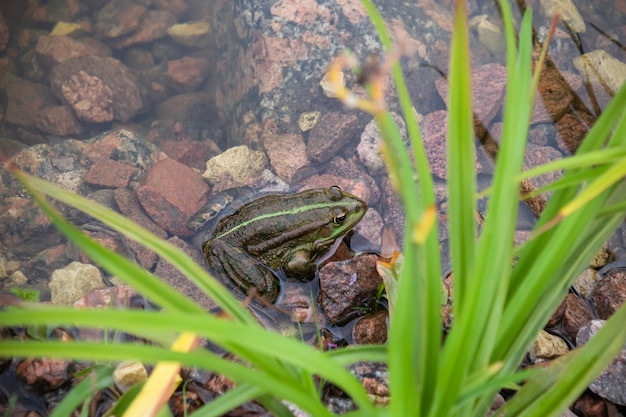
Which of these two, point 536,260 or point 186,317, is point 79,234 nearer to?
point 186,317

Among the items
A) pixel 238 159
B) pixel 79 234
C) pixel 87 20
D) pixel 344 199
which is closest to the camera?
pixel 79 234

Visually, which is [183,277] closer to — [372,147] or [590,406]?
[372,147]

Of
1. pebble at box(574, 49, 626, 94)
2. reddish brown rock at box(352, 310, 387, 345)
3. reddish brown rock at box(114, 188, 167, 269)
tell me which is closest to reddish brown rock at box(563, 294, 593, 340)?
reddish brown rock at box(352, 310, 387, 345)

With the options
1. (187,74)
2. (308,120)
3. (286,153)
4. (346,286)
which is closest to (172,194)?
(286,153)

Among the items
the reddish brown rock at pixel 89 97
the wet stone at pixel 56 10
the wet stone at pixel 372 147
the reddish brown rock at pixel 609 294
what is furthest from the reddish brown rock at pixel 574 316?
the wet stone at pixel 56 10

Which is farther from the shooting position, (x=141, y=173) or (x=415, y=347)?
(x=141, y=173)

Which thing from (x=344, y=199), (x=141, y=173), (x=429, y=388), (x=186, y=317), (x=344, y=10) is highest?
(x=344, y=10)

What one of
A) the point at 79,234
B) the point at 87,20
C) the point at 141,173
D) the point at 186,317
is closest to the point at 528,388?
the point at 186,317
